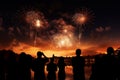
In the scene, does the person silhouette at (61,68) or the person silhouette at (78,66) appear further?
the person silhouette at (61,68)

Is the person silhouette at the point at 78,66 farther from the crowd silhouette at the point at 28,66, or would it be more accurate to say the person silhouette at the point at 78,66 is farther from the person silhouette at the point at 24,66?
the person silhouette at the point at 24,66

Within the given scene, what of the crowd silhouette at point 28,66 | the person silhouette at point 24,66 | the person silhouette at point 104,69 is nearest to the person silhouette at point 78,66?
the crowd silhouette at point 28,66

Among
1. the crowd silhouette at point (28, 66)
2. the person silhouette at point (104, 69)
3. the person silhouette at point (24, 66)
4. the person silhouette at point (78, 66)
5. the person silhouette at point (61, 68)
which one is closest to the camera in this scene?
the person silhouette at point (104, 69)

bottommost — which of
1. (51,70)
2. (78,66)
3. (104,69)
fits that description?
(104,69)

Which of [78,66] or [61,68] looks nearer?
[78,66]

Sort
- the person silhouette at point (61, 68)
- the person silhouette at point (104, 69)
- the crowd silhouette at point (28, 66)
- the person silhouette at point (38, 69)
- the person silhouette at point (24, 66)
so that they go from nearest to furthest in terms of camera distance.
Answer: the person silhouette at point (104, 69), the crowd silhouette at point (28, 66), the person silhouette at point (24, 66), the person silhouette at point (38, 69), the person silhouette at point (61, 68)

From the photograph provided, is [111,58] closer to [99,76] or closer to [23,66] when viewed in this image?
[99,76]

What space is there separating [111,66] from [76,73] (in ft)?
12.9

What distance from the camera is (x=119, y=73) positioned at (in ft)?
43.0

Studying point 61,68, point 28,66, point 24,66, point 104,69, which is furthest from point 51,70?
point 104,69

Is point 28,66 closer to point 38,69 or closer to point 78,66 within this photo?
point 38,69

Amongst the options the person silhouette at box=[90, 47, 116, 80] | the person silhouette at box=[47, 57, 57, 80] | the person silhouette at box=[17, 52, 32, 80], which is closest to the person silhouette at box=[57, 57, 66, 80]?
the person silhouette at box=[47, 57, 57, 80]

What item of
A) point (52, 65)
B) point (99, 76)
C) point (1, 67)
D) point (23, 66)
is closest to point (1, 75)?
point (1, 67)

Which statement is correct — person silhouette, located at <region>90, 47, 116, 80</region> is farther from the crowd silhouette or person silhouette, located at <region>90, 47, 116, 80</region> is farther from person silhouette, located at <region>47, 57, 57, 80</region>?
person silhouette, located at <region>47, 57, 57, 80</region>
